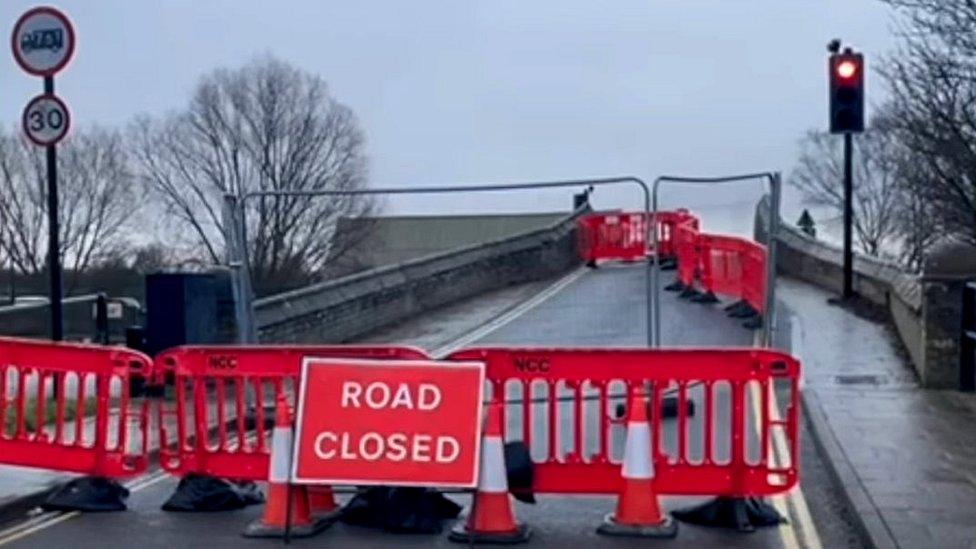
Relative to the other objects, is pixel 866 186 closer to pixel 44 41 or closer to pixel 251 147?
pixel 251 147

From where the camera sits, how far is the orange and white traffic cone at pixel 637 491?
334 inches

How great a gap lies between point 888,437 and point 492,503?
435 centimetres

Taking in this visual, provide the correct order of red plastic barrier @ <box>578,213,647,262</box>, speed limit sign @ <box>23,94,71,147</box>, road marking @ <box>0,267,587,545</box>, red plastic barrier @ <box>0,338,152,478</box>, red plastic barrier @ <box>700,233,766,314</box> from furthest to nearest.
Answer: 1. red plastic barrier @ <box>578,213,647,262</box>
2. red plastic barrier @ <box>700,233,766,314</box>
3. speed limit sign @ <box>23,94,71,147</box>
4. red plastic barrier @ <box>0,338,152,478</box>
5. road marking @ <box>0,267,587,545</box>

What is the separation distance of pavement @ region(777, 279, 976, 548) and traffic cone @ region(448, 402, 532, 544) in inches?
82.3

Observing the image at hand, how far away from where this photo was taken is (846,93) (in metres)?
20.3

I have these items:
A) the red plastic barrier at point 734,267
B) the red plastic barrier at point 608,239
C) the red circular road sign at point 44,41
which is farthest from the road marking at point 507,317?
the red circular road sign at point 44,41

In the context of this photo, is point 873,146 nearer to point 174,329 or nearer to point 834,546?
point 174,329

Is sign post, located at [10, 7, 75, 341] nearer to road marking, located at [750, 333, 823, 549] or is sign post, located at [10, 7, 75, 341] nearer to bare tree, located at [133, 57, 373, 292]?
road marking, located at [750, 333, 823, 549]

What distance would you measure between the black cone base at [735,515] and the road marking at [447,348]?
13.2 ft

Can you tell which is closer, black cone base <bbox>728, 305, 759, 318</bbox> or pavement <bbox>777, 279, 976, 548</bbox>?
pavement <bbox>777, 279, 976, 548</bbox>

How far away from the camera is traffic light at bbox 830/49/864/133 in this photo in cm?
2022

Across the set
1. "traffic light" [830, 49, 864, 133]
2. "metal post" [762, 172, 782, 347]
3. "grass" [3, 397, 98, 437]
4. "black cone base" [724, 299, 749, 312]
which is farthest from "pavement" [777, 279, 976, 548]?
"grass" [3, 397, 98, 437]

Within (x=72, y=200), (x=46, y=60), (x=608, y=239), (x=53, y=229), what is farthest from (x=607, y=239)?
(x=72, y=200)

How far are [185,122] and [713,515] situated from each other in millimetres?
63908
